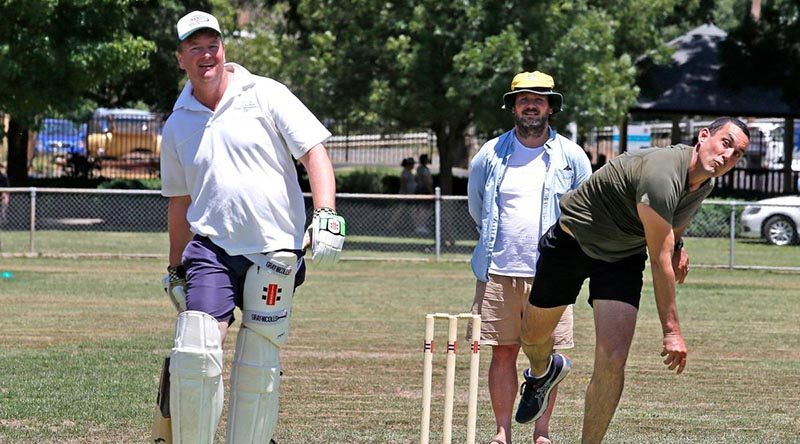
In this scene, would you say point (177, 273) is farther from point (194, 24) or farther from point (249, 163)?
point (194, 24)

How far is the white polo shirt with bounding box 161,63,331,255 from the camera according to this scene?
19.2 ft

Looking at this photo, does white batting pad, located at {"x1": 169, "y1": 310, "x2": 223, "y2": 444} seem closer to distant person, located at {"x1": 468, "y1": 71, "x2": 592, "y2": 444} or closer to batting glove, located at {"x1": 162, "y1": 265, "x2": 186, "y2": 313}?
batting glove, located at {"x1": 162, "y1": 265, "x2": 186, "y2": 313}

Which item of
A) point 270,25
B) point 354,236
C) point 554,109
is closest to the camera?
point 554,109

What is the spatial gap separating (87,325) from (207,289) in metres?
7.73

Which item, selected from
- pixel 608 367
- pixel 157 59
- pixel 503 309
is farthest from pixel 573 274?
pixel 157 59

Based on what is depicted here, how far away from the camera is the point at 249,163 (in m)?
5.86

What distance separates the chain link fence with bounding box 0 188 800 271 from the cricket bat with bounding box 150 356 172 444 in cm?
1591

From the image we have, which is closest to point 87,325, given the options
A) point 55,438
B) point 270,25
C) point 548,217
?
point 55,438

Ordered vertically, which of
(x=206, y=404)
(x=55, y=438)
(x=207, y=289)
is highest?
(x=207, y=289)

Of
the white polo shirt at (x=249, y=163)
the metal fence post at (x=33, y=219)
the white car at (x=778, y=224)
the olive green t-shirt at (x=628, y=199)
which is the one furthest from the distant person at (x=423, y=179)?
the white polo shirt at (x=249, y=163)

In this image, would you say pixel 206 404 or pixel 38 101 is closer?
pixel 206 404

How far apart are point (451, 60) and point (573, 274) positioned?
1952cm

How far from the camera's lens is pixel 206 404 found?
5.75 meters

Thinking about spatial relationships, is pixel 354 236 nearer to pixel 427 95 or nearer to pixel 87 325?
pixel 427 95
